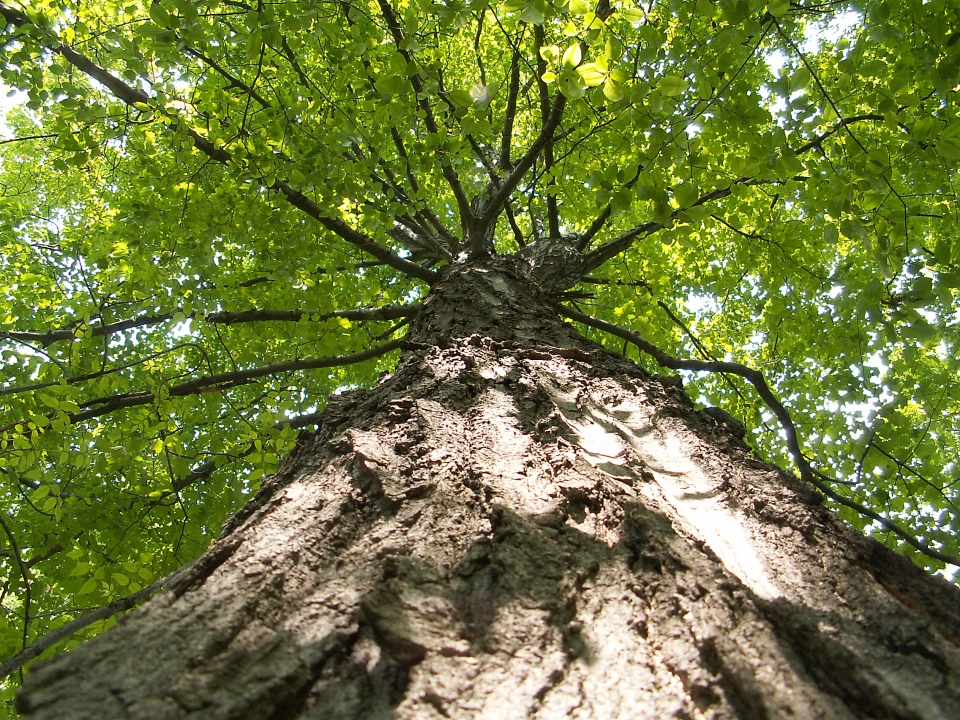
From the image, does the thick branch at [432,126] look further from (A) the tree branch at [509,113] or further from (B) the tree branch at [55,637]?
(B) the tree branch at [55,637]

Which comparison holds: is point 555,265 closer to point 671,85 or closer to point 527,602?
point 671,85

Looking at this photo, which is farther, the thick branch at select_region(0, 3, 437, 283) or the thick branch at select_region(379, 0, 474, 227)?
the thick branch at select_region(379, 0, 474, 227)

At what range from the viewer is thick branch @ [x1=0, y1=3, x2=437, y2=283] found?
3.44 meters

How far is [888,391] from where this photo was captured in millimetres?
3740

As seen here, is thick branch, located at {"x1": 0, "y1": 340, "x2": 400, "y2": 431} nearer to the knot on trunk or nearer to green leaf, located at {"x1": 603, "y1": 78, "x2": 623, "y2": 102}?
the knot on trunk

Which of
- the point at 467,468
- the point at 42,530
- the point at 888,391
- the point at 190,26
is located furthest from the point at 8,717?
the point at 888,391

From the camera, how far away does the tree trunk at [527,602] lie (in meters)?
0.84

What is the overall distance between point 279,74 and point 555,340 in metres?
4.09

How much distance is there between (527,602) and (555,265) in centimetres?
408

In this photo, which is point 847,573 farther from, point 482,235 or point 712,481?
point 482,235

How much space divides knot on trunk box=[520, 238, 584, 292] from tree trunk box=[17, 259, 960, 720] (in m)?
3.20

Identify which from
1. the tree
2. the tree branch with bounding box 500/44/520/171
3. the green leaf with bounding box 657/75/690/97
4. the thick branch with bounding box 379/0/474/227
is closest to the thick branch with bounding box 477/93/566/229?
the tree

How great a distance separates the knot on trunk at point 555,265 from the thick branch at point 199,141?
898mm

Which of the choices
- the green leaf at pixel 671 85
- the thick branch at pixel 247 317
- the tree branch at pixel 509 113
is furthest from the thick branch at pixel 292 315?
the green leaf at pixel 671 85
